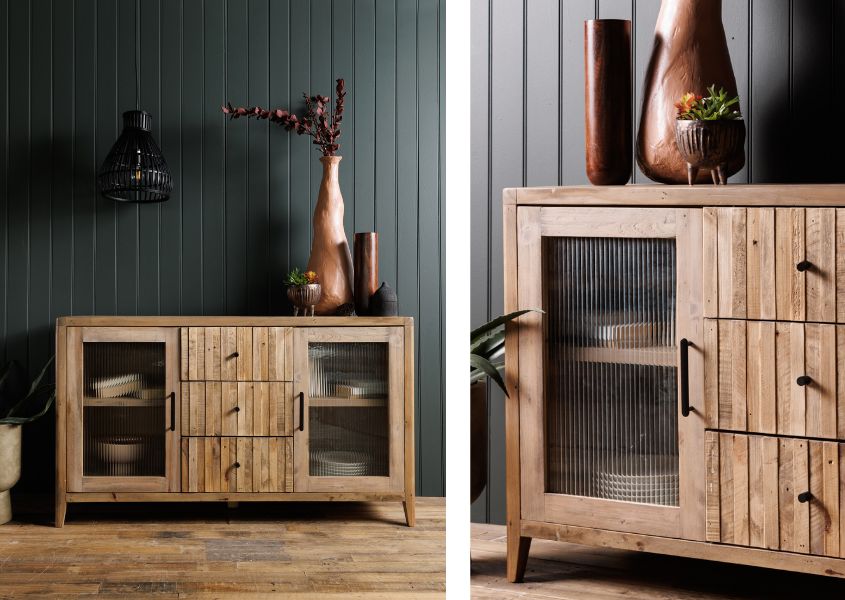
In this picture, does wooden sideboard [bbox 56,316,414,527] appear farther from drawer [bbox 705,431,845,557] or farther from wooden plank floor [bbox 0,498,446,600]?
drawer [bbox 705,431,845,557]

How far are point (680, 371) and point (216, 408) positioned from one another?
3.19 feet

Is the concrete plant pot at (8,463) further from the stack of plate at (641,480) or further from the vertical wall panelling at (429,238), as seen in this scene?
the stack of plate at (641,480)

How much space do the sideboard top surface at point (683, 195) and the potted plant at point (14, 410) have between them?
3.77 ft

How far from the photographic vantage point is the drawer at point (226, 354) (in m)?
1.72

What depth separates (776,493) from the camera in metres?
1.08

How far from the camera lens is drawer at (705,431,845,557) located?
41.6 inches

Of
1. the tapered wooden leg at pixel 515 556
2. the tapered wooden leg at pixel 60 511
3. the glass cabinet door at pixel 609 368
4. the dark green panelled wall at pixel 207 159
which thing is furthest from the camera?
the dark green panelled wall at pixel 207 159

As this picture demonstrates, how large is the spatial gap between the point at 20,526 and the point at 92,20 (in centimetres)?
114

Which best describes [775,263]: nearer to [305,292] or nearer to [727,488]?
[727,488]

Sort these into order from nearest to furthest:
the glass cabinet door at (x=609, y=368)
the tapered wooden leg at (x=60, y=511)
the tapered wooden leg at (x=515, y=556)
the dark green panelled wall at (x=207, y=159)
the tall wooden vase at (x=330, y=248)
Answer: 1. the glass cabinet door at (x=609, y=368)
2. the tapered wooden leg at (x=515, y=556)
3. the tapered wooden leg at (x=60, y=511)
4. the tall wooden vase at (x=330, y=248)
5. the dark green panelled wall at (x=207, y=159)

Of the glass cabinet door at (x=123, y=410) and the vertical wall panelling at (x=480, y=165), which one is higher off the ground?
the vertical wall panelling at (x=480, y=165)

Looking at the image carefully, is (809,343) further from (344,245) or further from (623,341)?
(344,245)

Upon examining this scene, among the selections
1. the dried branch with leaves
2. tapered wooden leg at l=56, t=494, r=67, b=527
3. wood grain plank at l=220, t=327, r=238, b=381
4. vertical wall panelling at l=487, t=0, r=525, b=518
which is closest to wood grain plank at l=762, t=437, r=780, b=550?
vertical wall panelling at l=487, t=0, r=525, b=518

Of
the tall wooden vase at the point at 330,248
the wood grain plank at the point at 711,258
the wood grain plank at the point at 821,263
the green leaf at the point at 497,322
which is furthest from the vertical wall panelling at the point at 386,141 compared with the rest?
the wood grain plank at the point at 821,263
